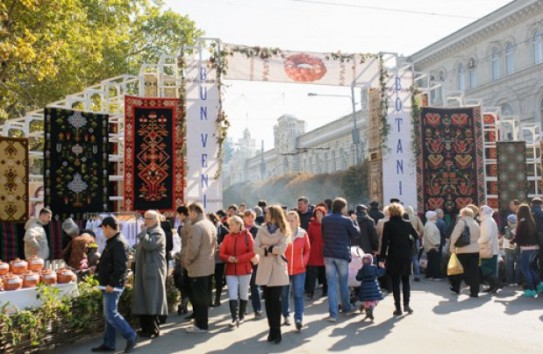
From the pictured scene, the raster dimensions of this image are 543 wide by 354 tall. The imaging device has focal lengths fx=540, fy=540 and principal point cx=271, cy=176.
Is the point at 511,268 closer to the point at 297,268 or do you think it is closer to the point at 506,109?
the point at 297,268

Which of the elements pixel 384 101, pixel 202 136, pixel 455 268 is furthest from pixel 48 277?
pixel 384 101

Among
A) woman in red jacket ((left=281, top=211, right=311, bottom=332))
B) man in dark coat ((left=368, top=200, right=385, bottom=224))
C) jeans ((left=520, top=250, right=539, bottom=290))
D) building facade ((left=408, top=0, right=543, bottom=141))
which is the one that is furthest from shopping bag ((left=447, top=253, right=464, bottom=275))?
building facade ((left=408, top=0, right=543, bottom=141))

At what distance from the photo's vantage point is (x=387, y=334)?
7262mm

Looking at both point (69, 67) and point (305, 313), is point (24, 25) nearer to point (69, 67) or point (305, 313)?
point (69, 67)

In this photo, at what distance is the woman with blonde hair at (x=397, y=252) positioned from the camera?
329 inches

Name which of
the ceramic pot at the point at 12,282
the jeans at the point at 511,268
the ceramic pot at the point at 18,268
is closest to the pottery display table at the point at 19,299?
the ceramic pot at the point at 12,282

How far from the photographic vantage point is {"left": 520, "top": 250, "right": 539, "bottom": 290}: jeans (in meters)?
9.91

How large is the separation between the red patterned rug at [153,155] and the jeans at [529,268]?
7.86m

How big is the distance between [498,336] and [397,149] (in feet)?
31.4

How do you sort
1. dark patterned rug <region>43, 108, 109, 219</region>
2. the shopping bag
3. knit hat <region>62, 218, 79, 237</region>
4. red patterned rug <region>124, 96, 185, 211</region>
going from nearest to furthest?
the shopping bag < knit hat <region>62, 218, 79, 237</region> < dark patterned rug <region>43, 108, 109, 219</region> < red patterned rug <region>124, 96, 185, 211</region>

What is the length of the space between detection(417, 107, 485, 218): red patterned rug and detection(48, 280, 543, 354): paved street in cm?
709

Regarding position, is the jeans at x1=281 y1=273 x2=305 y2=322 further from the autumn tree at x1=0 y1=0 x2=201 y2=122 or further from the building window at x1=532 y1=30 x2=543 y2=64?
the building window at x1=532 y1=30 x2=543 y2=64

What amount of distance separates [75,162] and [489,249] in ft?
30.0

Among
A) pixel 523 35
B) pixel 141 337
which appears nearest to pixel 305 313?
pixel 141 337
